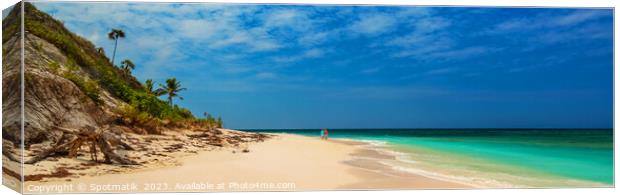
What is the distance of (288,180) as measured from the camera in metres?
6.93

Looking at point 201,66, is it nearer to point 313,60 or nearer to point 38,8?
point 313,60

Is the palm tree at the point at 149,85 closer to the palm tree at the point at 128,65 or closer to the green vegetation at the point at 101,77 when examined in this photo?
the green vegetation at the point at 101,77

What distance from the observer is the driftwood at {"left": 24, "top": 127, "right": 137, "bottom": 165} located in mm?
6676

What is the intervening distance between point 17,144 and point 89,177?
942mm

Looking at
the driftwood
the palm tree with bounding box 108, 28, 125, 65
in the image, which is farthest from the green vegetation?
the driftwood

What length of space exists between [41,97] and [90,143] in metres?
0.83

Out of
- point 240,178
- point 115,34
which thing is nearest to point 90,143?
point 115,34

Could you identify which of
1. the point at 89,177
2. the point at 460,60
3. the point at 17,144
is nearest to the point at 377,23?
the point at 460,60

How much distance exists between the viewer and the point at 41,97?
6.71m

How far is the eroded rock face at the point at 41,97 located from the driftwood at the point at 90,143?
0.50ft

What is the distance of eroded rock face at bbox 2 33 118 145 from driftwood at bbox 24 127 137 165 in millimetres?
151

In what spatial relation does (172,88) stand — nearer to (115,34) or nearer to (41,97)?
(115,34)

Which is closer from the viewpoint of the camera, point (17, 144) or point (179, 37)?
point (17, 144)

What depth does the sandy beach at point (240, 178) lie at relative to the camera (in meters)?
6.61
